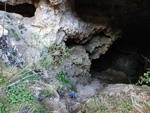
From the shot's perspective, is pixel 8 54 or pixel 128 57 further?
pixel 128 57

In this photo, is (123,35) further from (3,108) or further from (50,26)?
(3,108)

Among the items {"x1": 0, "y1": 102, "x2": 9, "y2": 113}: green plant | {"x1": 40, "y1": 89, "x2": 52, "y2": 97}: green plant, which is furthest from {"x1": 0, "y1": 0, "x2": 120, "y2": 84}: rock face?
{"x1": 0, "y1": 102, "x2": 9, "y2": 113}: green plant

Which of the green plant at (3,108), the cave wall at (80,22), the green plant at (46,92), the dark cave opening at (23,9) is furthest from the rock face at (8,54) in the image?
the dark cave opening at (23,9)

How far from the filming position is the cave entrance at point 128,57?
1319 cm

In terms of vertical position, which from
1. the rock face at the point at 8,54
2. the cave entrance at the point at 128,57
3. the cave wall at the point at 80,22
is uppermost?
the cave wall at the point at 80,22

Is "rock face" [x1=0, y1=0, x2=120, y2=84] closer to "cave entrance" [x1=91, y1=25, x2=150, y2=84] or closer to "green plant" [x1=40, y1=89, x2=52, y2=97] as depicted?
"green plant" [x1=40, y1=89, x2=52, y2=97]

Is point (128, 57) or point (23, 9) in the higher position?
point (23, 9)

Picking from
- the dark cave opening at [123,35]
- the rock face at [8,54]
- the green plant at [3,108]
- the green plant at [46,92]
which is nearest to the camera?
the green plant at [3,108]

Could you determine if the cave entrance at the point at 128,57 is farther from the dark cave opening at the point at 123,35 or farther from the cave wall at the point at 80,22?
the cave wall at the point at 80,22

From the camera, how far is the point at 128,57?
1430 cm

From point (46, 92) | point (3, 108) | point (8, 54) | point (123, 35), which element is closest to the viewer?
point (3, 108)


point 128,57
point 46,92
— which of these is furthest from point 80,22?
point 128,57

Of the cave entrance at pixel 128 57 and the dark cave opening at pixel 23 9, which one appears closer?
the dark cave opening at pixel 23 9

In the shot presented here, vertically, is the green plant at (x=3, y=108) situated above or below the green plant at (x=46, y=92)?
above
